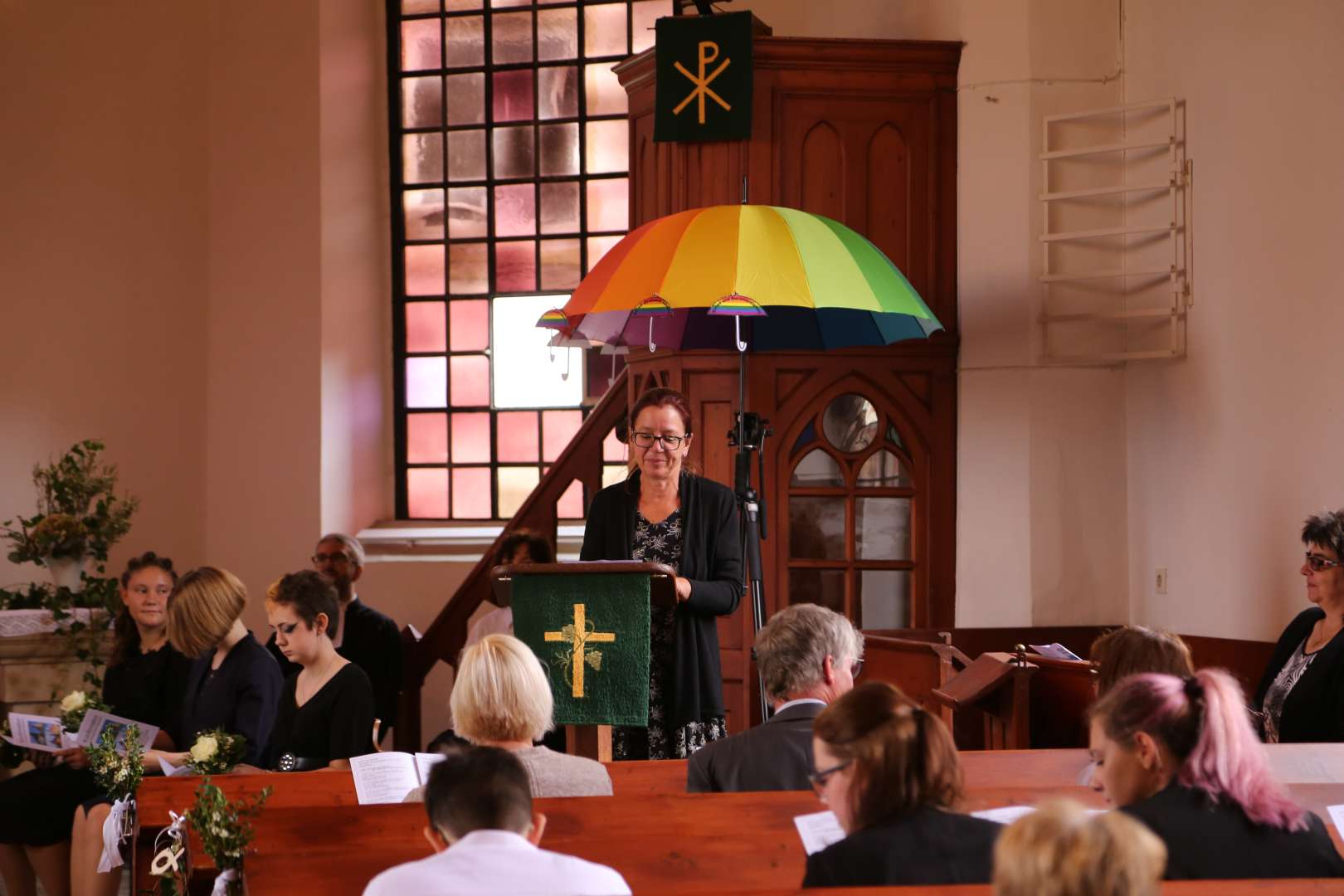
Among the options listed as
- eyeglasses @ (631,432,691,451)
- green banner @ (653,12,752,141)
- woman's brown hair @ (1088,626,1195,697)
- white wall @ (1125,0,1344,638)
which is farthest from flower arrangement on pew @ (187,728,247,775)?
white wall @ (1125,0,1344,638)

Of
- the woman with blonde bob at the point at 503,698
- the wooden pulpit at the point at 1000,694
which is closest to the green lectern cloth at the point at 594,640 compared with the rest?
the woman with blonde bob at the point at 503,698

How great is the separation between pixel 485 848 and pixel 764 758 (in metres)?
1.21

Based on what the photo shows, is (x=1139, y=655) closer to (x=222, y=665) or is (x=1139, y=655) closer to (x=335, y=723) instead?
(x=335, y=723)

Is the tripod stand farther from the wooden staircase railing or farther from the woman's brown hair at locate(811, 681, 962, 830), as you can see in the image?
the wooden staircase railing

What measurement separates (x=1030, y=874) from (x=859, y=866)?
79cm

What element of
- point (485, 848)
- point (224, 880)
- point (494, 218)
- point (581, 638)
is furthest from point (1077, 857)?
point (494, 218)

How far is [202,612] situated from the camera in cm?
514

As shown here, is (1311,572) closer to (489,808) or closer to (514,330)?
(489,808)

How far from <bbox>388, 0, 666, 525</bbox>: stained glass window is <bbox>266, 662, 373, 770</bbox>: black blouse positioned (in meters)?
4.65

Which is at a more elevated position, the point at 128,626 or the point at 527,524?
the point at 527,524

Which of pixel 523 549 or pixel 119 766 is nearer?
pixel 119 766

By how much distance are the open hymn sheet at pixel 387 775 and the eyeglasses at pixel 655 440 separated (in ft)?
3.57

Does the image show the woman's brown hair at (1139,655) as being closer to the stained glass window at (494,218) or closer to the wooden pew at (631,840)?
the wooden pew at (631,840)

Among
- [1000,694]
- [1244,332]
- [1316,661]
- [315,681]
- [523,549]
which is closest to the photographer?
[1316,661]
